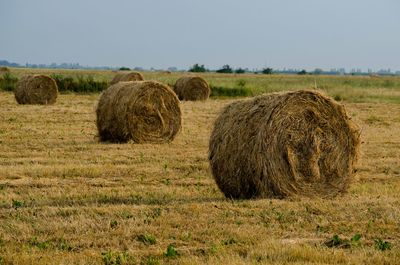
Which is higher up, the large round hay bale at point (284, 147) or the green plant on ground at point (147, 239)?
the large round hay bale at point (284, 147)

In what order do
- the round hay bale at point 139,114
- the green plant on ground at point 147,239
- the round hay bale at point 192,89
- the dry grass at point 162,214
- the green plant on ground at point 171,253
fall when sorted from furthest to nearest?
the round hay bale at point 192,89 < the round hay bale at point 139,114 < the green plant on ground at point 147,239 < the dry grass at point 162,214 < the green plant on ground at point 171,253

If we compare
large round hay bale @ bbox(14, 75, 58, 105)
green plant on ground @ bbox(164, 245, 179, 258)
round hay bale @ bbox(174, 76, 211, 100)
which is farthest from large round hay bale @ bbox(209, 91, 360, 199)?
round hay bale @ bbox(174, 76, 211, 100)

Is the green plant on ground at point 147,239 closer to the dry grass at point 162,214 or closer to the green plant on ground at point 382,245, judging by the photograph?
the dry grass at point 162,214

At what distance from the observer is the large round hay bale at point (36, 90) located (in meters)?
29.5

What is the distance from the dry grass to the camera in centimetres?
694

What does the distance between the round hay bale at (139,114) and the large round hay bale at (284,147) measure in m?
7.17

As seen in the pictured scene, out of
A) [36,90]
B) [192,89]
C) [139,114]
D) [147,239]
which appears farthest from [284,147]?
[192,89]

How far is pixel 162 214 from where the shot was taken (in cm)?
870

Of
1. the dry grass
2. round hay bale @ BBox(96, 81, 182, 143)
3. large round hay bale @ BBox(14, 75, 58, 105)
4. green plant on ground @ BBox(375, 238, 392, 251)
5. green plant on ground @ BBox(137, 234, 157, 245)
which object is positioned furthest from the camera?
large round hay bale @ BBox(14, 75, 58, 105)

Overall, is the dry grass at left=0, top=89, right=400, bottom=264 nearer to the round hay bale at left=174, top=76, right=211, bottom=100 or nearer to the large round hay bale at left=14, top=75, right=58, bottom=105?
the large round hay bale at left=14, top=75, right=58, bottom=105

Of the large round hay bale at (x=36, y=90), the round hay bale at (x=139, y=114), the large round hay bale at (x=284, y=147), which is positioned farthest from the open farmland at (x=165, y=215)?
the large round hay bale at (x=36, y=90)

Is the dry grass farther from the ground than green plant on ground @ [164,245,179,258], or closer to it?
closer to it

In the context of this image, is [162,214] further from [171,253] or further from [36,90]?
[36,90]

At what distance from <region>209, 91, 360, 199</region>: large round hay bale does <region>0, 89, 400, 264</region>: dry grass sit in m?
0.40
